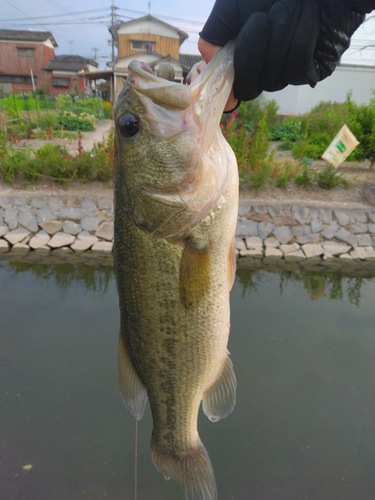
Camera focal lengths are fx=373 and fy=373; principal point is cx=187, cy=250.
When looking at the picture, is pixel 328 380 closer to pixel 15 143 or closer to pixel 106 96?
pixel 15 143

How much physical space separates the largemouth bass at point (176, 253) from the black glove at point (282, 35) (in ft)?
0.26

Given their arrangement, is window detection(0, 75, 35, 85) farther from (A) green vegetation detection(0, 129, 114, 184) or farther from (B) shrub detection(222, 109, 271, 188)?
(B) shrub detection(222, 109, 271, 188)

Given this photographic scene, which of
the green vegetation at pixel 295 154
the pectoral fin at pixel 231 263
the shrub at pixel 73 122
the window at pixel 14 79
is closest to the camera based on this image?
the pectoral fin at pixel 231 263

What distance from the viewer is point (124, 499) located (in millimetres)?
2904

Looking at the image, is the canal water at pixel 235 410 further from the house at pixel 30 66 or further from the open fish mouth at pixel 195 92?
the house at pixel 30 66

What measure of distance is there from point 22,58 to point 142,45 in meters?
20.6

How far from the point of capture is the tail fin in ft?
5.81

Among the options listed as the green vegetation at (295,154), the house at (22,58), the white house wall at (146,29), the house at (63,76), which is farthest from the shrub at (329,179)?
the house at (22,58)

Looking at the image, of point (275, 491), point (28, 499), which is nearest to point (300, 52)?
point (275, 491)

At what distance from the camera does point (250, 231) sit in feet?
24.3

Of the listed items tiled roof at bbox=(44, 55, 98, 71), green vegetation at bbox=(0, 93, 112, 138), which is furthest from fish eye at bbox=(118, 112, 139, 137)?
tiled roof at bbox=(44, 55, 98, 71)

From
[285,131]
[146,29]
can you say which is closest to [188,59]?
[146,29]

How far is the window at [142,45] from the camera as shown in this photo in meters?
29.2

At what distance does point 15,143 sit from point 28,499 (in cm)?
973
